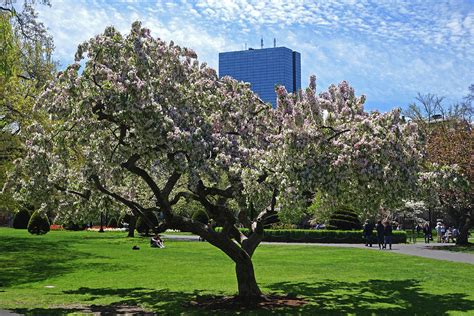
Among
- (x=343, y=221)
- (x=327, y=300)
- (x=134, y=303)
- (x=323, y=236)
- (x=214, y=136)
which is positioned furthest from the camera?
(x=343, y=221)

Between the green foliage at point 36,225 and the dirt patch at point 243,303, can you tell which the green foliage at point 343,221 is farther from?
the dirt patch at point 243,303

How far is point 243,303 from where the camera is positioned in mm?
13023

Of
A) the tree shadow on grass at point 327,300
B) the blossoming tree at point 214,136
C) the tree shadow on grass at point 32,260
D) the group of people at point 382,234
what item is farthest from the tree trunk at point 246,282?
the group of people at point 382,234

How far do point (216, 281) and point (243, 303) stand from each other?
4717 mm

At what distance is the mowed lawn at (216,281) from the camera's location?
1312 centimetres

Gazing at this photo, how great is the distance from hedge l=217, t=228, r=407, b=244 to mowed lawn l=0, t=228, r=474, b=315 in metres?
11.7

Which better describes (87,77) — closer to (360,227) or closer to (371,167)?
(371,167)

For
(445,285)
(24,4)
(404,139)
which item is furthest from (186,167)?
(24,4)

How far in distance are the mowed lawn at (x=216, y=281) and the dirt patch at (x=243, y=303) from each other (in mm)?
417

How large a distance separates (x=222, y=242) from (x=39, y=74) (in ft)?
67.5

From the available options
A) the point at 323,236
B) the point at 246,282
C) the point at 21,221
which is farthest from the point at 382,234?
the point at 21,221

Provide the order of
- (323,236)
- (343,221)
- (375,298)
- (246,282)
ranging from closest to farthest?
(246,282) < (375,298) < (323,236) < (343,221)

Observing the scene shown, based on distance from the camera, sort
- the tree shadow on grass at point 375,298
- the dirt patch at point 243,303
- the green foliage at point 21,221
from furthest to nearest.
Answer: the green foliage at point 21,221 → the dirt patch at point 243,303 → the tree shadow on grass at point 375,298

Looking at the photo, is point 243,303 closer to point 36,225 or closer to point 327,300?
point 327,300
